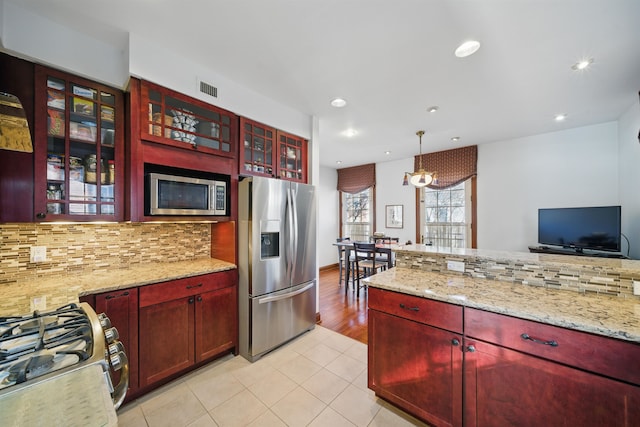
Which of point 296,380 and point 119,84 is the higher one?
point 119,84

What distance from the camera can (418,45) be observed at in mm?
1856

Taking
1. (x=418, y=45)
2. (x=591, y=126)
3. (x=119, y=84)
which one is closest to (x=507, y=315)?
(x=418, y=45)

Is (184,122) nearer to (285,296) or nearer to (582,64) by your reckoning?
(285,296)

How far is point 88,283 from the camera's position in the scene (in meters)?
1.70

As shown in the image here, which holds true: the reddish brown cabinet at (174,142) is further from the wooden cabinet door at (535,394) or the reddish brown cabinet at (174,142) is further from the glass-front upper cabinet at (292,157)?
the wooden cabinet door at (535,394)

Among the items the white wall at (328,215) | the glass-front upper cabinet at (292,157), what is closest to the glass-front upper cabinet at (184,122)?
the glass-front upper cabinet at (292,157)

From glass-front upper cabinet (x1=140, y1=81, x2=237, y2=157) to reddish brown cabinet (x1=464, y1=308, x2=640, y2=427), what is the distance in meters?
2.39

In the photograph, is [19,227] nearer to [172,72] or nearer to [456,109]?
[172,72]

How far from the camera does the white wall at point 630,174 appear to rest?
9.35 ft

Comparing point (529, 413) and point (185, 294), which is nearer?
point (529, 413)

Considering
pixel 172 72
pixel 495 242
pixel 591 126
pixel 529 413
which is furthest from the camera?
pixel 495 242

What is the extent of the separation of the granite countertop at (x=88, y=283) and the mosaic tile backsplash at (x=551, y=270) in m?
1.99

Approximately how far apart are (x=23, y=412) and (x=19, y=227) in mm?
1887

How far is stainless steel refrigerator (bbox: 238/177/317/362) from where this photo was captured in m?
2.31
